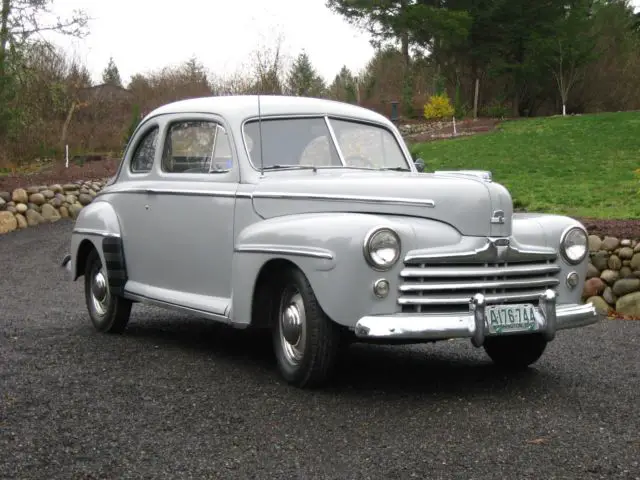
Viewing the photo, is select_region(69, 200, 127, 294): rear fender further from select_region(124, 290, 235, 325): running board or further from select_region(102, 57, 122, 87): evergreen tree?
select_region(102, 57, 122, 87): evergreen tree

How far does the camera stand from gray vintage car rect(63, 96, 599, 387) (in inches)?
192

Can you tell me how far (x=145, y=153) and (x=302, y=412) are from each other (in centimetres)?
307

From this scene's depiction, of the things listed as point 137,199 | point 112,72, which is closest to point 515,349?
point 137,199

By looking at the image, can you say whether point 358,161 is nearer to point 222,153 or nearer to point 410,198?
point 222,153

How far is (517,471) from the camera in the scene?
12.6 feet

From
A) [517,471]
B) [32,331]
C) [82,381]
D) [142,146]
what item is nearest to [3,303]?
[32,331]

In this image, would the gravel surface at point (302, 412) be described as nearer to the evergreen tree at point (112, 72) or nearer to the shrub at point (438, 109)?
the shrub at point (438, 109)

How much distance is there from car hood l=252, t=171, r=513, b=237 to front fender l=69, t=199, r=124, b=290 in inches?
75.3

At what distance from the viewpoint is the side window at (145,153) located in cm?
700

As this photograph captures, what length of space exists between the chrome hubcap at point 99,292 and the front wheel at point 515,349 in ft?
10.1

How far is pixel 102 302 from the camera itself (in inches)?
293

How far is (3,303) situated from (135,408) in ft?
18.0

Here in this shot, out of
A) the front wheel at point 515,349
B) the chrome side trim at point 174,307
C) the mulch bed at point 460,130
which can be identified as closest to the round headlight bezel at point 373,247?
the chrome side trim at point 174,307

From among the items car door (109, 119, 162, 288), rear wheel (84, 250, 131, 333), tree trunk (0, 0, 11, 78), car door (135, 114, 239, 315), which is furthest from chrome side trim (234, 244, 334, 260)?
tree trunk (0, 0, 11, 78)
